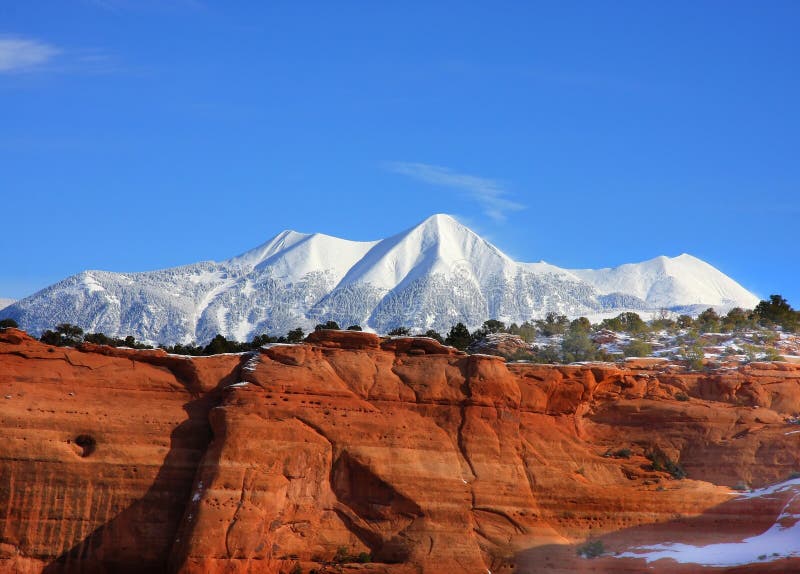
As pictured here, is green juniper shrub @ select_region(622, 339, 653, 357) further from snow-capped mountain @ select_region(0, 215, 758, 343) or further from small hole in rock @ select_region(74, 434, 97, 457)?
snow-capped mountain @ select_region(0, 215, 758, 343)

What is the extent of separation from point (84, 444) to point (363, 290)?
75.2m

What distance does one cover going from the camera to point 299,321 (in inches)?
4414

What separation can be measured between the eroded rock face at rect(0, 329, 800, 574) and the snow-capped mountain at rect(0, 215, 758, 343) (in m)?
56.6

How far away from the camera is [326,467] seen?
156ft

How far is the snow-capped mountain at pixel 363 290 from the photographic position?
111 meters

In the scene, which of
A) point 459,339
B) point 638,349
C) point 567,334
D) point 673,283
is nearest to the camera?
point 638,349

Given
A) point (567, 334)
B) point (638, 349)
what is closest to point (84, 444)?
point (638, 349)

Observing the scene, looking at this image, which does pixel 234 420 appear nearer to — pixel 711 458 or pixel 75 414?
pixel 75 414

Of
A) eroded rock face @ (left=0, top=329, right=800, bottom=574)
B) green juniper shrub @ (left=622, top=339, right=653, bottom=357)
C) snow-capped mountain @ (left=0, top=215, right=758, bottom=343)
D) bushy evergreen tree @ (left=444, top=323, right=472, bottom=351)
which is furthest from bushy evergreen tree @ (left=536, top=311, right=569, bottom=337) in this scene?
snow-capped mountain @ (left=0, top=215, right=758, bottom=343)

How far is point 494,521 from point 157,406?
12.2 meters

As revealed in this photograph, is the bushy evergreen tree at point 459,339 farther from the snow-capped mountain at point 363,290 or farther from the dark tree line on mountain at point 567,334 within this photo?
the snow-capped mountain at point 363,290

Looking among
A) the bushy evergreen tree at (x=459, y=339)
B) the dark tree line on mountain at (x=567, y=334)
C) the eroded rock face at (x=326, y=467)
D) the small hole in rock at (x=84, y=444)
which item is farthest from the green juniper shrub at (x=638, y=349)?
the small hole in rock at (x=84, y=444)

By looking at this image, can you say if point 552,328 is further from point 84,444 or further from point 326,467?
point 84,444

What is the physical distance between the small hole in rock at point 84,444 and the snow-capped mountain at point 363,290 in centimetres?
5995
